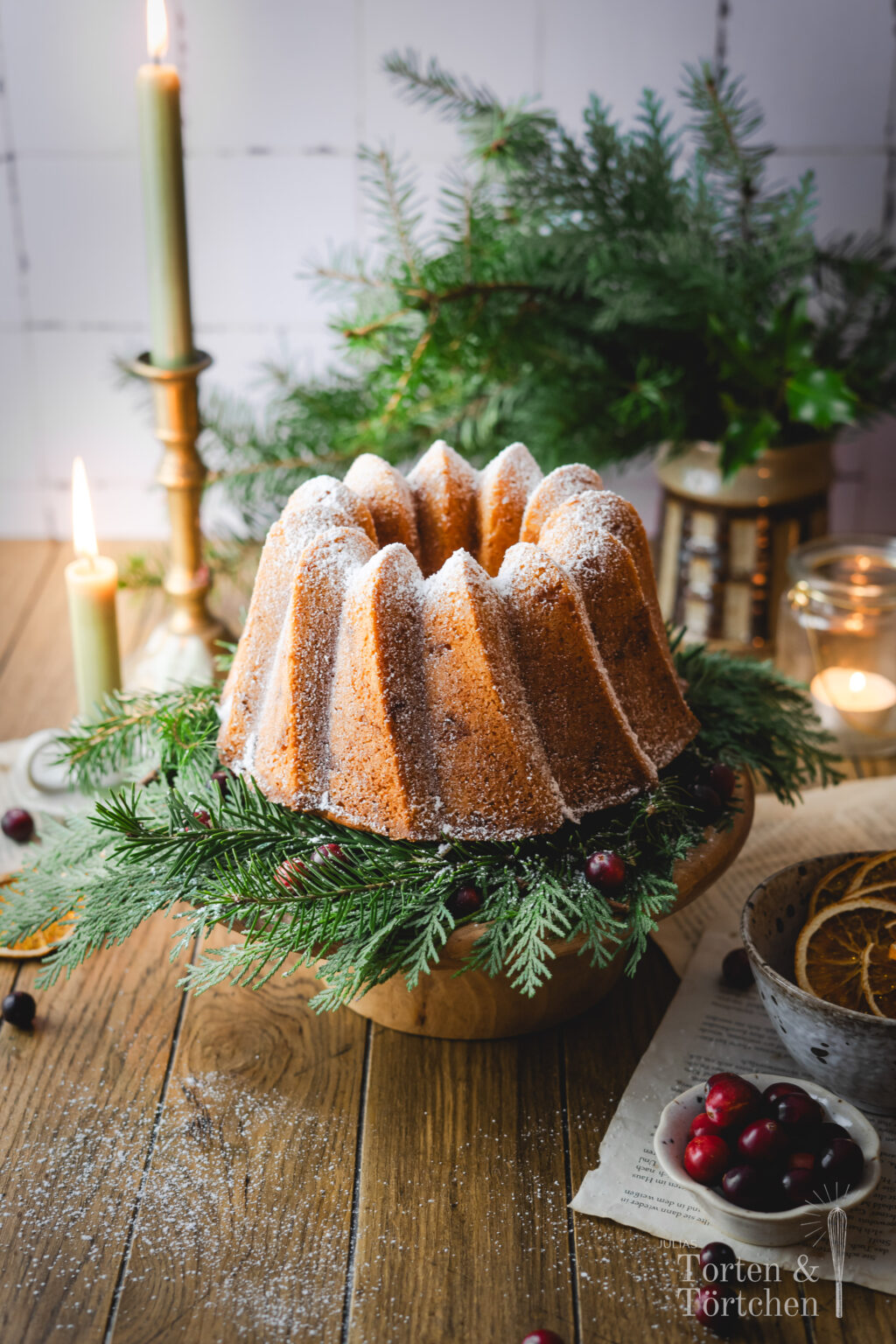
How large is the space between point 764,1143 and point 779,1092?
58 millimetres

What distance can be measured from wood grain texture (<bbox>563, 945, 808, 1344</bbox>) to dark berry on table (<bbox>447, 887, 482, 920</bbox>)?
0.22 meters

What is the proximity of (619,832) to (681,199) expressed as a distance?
3.18 feet

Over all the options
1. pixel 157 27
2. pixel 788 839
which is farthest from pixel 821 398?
pixel 157 27

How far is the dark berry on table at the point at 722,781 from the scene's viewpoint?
3.56 ft

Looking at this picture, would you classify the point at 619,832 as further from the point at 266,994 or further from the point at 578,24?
the point at 578,24

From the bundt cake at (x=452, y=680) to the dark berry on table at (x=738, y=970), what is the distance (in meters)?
0.22

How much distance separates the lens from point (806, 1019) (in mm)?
943

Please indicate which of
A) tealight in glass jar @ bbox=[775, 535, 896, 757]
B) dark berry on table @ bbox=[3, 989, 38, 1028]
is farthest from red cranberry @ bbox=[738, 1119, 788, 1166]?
tealight in glass jar @ bbox=[775, 535, 896, 757]

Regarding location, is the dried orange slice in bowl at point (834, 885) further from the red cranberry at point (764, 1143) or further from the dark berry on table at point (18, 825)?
the dark berry on table at point (18, 825)

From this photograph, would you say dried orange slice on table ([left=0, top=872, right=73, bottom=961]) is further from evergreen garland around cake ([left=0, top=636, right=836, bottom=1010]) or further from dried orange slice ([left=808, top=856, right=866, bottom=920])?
dried orange slice ([left=808, top=856, right=866, bottom=920])

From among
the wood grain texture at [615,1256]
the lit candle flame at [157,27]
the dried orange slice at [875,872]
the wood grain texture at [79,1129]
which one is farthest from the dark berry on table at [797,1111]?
the lit candle flame at [157,27]

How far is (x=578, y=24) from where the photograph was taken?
184 centimetres

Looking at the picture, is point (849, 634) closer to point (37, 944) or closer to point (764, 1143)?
point (764, 1143)

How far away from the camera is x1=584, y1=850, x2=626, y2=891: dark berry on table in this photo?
0.96 m
